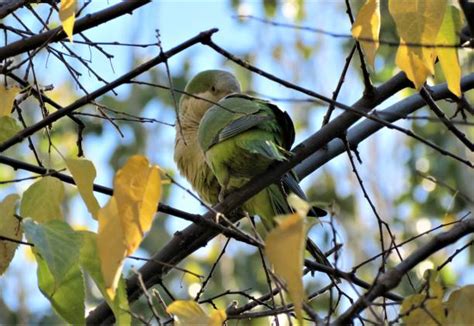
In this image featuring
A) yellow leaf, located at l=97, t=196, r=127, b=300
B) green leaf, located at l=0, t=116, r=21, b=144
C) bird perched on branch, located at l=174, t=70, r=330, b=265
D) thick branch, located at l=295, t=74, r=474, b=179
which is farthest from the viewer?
bird perched on branch, located at l=174, t=70, r=330, b=265

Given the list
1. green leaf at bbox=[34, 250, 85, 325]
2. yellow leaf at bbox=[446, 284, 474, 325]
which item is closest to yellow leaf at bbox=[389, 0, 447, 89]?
yellow leaf at bbox=[446, 284, 474, 325]

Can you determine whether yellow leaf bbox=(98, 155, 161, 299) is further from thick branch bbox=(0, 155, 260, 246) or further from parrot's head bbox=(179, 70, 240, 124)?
parrot's head bbox=(179, 70, 240, 124)

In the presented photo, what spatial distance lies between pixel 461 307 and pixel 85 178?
80cm

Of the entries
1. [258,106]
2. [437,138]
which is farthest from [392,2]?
[437,138]

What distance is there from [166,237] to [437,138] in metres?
2.60

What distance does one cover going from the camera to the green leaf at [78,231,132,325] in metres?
1.64

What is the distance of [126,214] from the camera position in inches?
59.4

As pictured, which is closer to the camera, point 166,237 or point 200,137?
point 200,137

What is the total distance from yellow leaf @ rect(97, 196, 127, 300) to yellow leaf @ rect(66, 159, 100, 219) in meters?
0.22

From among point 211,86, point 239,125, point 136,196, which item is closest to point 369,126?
point 239,125

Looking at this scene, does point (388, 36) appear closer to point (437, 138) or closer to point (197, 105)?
point (437, 138)

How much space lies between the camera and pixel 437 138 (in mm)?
6469

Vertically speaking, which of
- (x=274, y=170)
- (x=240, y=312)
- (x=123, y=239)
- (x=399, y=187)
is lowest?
(x=123, y=239)

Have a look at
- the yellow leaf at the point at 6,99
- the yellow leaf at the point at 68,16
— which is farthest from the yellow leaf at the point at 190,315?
the yellow leaf at the point at 6,99
